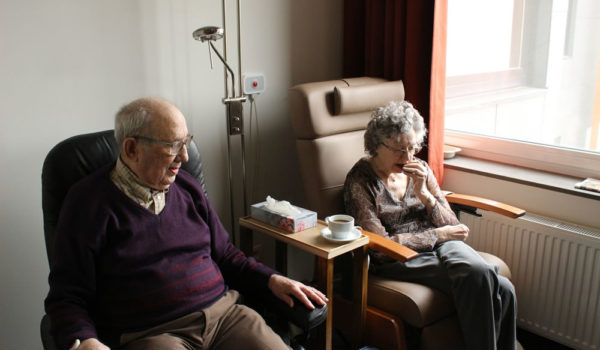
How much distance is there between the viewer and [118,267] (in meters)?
1.59

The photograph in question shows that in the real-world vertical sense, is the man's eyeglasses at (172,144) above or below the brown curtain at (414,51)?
below

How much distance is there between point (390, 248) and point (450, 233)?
0.40m

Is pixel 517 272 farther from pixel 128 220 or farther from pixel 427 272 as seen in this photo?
pixel 128 220

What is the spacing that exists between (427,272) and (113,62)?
1.42m

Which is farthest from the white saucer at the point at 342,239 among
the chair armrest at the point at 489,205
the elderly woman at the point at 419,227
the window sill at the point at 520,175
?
the window sill at the point at 520,175

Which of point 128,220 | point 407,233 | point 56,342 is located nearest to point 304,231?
point 407,233

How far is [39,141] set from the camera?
1960 millimetres

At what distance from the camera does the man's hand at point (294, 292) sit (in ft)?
5.55

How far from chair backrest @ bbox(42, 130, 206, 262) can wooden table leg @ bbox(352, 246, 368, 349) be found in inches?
36.0

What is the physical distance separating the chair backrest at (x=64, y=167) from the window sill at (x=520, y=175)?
1713 millimetres

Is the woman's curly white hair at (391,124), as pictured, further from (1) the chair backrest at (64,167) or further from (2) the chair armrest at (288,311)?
(1) the chair backrest at (64,167)

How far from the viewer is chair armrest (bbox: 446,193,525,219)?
7.57 ft

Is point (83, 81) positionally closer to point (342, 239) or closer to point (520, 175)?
point (342, 239)

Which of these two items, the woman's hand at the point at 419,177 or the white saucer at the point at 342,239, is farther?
the woman's hand at the point at 419,177
